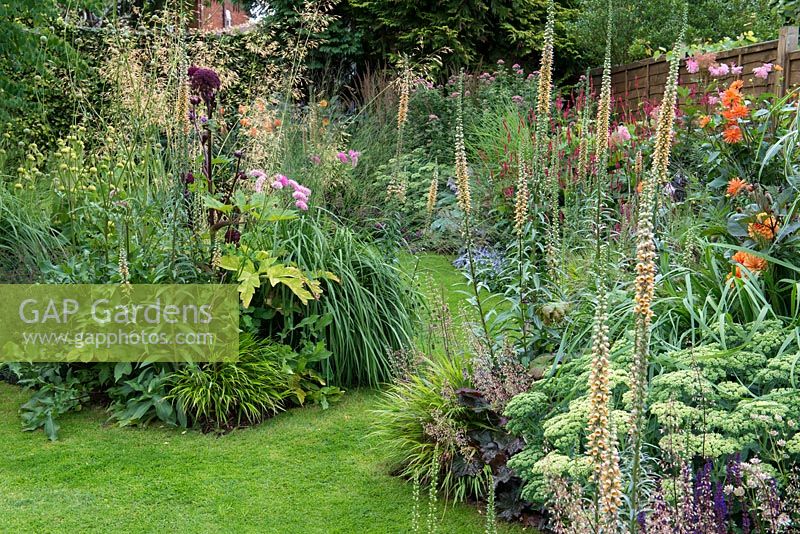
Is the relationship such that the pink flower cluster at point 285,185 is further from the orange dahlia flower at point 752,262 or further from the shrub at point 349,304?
the orange dahlia flower at point 752,262

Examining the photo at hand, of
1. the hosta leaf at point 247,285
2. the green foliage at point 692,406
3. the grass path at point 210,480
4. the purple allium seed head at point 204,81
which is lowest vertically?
the grass path at point 210,480

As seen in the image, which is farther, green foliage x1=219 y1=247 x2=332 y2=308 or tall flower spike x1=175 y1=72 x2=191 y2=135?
green foliage x1=219 y1=247 x2=332 y2=308

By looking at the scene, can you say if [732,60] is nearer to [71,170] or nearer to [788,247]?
[788,247]

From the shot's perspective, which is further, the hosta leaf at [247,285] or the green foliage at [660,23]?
the green foliage at [660,23]

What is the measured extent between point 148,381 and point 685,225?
11.0ft

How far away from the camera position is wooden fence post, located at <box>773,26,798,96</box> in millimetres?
7508

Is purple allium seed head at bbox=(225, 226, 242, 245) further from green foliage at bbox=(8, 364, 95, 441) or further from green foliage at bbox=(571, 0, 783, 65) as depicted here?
green foliage at bbox=(571, 0, 783, 65)

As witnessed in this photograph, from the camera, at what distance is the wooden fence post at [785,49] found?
24.6 ft

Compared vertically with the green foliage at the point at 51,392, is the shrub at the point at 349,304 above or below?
above

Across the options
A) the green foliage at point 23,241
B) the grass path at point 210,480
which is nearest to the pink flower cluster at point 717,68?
the grass path at point 210,480

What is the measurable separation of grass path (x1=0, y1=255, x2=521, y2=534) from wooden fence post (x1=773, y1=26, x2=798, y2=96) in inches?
240

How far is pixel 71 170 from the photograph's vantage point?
14.0 ft

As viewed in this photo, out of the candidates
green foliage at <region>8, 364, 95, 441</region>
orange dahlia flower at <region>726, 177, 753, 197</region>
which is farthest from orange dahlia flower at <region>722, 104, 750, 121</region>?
green foliage at <region>8, 364, 95, 441</region>

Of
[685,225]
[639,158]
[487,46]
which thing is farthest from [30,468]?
[487,46]
